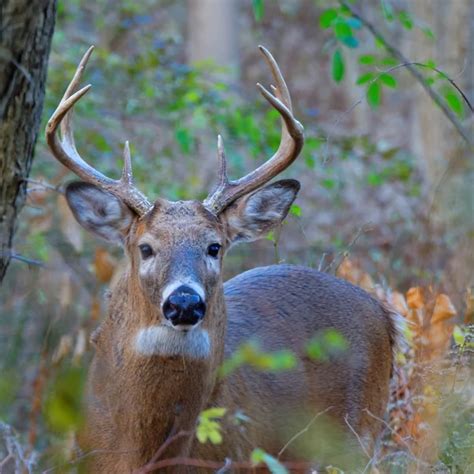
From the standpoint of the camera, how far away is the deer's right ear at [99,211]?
622 cm

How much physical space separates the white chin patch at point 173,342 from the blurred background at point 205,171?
0.41m

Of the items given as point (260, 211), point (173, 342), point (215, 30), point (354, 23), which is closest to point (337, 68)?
point (354, 23)

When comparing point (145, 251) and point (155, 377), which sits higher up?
point (145, 251)

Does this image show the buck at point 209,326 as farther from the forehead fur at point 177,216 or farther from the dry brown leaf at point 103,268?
the dry brown leaf at point 103,268

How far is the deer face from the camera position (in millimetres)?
5500

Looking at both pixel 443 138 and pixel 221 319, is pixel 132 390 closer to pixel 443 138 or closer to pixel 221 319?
pixel 221 319

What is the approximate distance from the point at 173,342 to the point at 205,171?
891 cm

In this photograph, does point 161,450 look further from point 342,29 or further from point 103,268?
point 342,29

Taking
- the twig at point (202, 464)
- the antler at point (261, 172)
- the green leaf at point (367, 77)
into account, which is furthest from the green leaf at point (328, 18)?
the twig at point (202, 464)

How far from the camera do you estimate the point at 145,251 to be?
5.91 m

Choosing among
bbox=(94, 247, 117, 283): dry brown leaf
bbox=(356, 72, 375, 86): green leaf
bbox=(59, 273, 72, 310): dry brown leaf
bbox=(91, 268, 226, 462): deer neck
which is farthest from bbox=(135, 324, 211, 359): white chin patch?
bbox=(94, 247, 117, 283): dry brown leaf

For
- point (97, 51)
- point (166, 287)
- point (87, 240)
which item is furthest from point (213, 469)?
point (97, 51)

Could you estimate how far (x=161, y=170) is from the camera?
11969mm

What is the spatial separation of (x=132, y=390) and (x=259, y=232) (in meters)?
1.24
